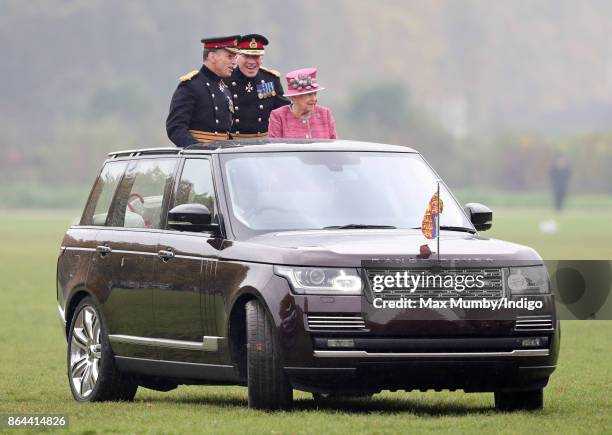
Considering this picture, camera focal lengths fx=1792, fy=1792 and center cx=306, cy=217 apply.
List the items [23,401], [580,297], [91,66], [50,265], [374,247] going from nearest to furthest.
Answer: [374,247] → [23,401] → [580,297] → [50,265] → [91,66]

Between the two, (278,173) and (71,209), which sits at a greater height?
(278,173)

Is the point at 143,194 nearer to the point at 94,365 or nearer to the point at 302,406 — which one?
the point at 94,365

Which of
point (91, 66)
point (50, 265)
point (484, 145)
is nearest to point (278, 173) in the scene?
point (50, 265)

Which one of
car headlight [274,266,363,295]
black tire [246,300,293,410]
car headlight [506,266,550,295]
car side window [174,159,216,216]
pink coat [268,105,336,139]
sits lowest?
black tire [246,300,293,410]

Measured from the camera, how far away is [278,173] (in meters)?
11.3

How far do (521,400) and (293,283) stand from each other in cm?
184

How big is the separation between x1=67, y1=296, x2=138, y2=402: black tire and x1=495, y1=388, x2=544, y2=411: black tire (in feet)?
8.76

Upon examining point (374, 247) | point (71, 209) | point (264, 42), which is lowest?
point (71, 209)

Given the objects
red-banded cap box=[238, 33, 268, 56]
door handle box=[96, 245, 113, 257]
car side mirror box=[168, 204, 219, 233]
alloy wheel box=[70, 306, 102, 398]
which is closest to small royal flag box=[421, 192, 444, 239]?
car side mirror box=[168, 204, 219, 233]

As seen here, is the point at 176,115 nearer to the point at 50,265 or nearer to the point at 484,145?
the point at 50,265

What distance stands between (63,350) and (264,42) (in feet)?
17.5

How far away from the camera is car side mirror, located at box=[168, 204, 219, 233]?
35.4 ft

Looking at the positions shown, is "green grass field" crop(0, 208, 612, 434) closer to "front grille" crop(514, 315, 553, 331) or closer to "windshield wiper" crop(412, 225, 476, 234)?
"front grille" crop(514, 315, 553, 331)

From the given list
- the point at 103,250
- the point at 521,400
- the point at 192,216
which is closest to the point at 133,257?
the point at 103,250
